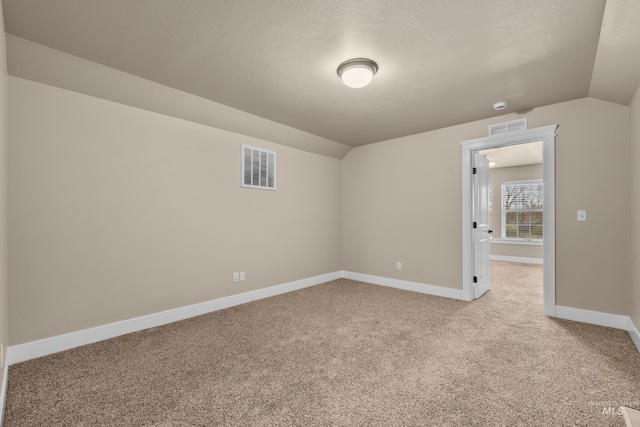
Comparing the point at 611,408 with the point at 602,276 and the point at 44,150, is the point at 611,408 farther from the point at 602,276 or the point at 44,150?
the point at 44,150

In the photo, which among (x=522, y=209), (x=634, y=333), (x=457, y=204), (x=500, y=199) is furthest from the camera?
(x=500, y=199)

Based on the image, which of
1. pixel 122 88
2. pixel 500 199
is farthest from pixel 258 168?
pixel 500 199

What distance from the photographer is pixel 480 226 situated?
4422 mm

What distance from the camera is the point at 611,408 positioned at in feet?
5.95

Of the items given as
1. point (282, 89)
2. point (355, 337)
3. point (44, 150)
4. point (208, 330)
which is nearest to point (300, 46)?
point (282, 89)

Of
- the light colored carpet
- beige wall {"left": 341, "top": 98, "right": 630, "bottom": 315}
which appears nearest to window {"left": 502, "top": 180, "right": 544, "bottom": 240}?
beige wall {"left": 341, "top": 98, "right": 630, "bottom": 315}

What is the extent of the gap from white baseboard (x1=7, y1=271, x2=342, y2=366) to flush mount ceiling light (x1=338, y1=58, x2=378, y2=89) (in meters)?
3.05

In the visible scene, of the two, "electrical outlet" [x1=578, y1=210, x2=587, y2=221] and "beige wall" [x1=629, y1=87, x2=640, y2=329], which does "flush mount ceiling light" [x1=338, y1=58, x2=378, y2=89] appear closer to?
"beige wall" [x1=629, y1=87, x2=640, y2=329]

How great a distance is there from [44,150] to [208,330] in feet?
7.39

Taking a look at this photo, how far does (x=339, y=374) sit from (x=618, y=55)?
3.22 m

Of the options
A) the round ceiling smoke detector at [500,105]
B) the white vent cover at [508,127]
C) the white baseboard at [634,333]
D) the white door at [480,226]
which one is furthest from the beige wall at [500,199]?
the round ceiling smoke detector at [500,105]

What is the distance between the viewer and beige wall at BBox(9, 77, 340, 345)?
2.54 meters

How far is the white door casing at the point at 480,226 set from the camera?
425 cm

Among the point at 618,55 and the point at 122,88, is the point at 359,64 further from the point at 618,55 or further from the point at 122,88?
the point at 122,88
